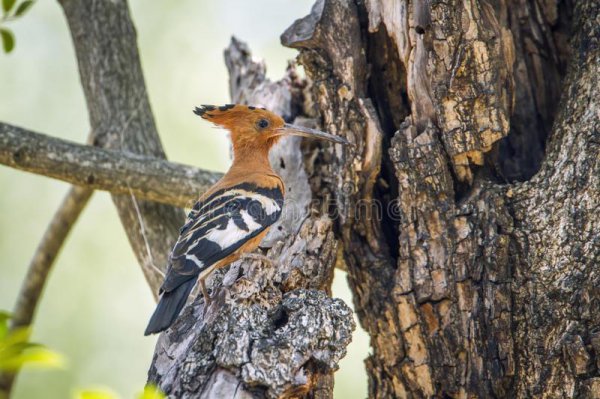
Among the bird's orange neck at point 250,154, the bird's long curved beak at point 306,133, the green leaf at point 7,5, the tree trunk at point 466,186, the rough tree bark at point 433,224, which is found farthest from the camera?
the bird's orange neck at point 250,154

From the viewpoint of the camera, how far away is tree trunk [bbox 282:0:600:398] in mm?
2699

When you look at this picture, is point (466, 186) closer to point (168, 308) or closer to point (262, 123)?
point (262, 123)

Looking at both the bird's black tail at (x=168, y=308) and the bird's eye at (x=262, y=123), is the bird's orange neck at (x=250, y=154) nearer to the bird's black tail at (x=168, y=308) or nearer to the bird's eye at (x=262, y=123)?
the bird's eye at (x=262, y=123)

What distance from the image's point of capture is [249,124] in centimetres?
374

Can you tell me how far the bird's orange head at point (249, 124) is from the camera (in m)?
3.69

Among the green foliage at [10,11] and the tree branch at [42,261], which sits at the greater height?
the green foliage at [10,11]

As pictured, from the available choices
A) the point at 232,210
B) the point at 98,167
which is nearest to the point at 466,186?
the point at 232,210

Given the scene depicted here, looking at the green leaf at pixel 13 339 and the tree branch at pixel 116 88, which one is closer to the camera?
the green leaf at pixel 13 339

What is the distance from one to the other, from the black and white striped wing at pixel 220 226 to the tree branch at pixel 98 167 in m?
0.49

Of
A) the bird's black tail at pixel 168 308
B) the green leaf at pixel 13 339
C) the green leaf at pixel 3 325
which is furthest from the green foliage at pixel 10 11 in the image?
the green leaf at pixel 13 339

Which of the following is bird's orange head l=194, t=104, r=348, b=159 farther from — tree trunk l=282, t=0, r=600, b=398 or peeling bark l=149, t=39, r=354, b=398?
peeling bark l=149, t=39, r=354, b=398

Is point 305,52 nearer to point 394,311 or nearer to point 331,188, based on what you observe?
point 331,188

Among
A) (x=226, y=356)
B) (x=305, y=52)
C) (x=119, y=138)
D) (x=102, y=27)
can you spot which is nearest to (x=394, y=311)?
(x=226, y=356)

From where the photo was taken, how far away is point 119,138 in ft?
13.7
